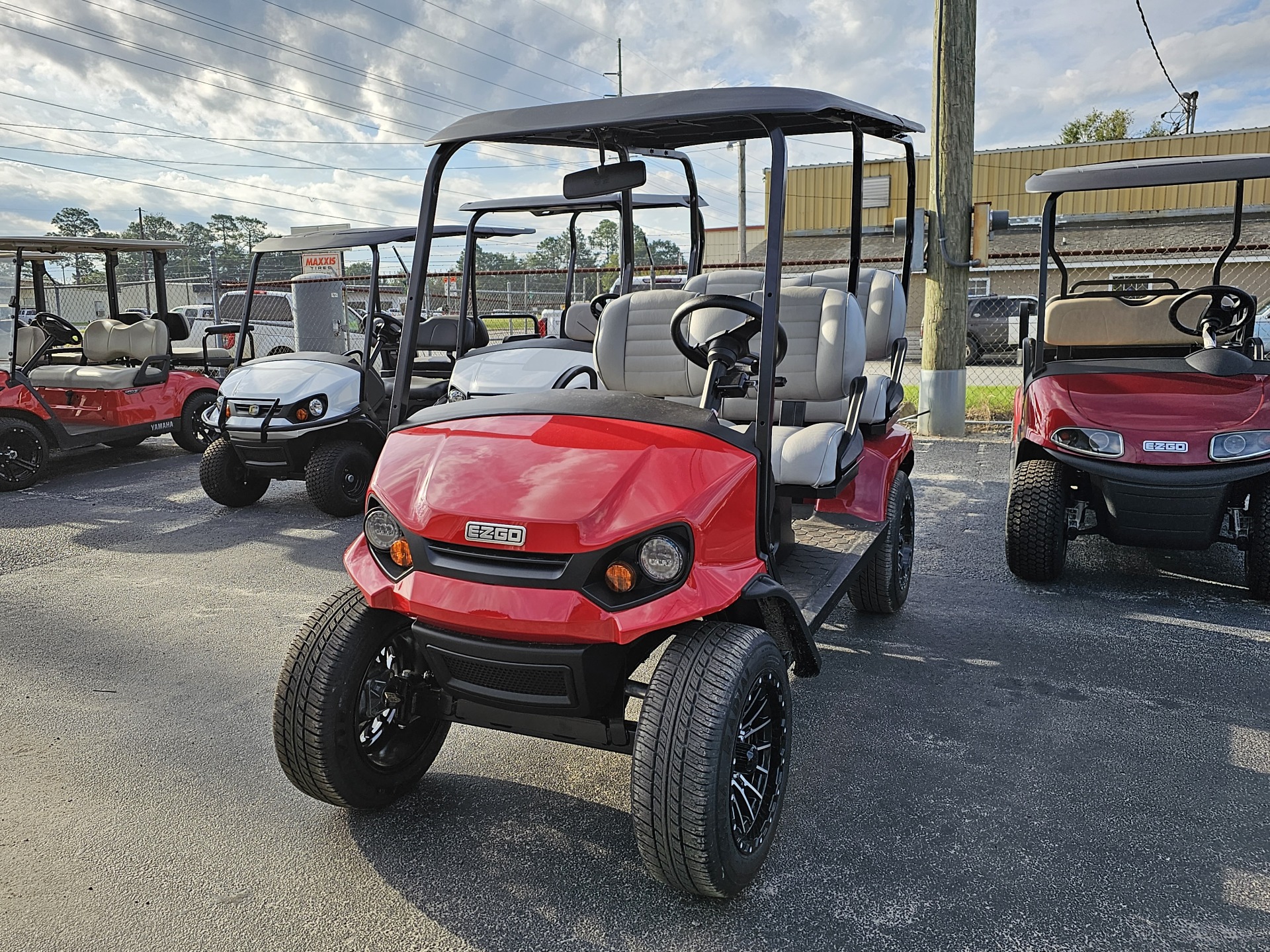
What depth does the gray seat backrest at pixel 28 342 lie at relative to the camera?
8461mm

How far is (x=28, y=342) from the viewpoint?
8500mm

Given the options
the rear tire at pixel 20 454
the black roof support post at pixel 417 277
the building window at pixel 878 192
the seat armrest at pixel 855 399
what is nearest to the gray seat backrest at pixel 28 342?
the rear tire at pixel 20 454

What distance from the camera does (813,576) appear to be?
3.36 meters

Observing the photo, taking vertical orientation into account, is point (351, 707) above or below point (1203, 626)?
above

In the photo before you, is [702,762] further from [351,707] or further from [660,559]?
[351,707]

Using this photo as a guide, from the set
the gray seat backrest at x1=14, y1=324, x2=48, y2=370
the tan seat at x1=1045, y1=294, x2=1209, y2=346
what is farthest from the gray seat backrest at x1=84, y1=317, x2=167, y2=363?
the tan seat at x1=1045, y1=294, x2=1209, y2=346

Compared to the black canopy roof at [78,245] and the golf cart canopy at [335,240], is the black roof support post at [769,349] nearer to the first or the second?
the golf cart canopy at [335,240]

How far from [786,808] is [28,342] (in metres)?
8.46

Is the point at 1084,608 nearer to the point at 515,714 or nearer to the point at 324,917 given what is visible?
the point at 515,714

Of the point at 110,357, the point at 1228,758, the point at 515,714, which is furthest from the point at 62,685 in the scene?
the point at 110,357

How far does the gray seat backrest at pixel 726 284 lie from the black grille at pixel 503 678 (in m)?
2.37

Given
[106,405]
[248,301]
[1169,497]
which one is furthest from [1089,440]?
[106,405]

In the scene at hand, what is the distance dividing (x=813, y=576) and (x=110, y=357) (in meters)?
8.12

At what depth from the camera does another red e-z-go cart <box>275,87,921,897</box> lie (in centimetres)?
217
